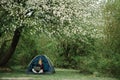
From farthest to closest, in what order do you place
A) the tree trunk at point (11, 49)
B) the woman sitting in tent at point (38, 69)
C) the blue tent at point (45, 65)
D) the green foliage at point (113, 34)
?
the tree trunk at point (11, 49), the blue tent at point (45, 65), the woman sitting in tent at point (38, 69), the green foliage at point (113, 34)

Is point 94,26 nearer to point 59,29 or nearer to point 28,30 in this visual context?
point 59,29

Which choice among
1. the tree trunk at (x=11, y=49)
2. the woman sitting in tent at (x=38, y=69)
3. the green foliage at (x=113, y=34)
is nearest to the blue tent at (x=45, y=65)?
the woman sitting in tent at (x=38, y=69)

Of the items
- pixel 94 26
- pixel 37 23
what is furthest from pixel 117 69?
pixel 37 23

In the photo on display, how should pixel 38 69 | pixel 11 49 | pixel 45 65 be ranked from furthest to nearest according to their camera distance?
1. pixel 11 49
2. pixel 45 65
3. pixel 38 69

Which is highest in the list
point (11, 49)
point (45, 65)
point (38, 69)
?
point (11, 49)

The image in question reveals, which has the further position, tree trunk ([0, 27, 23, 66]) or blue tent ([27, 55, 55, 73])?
tree trunk ([0, 27, 23, 66])

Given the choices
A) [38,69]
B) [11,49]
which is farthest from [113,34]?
[11,49]

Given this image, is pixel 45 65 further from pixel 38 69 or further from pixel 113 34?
pixel 113 34

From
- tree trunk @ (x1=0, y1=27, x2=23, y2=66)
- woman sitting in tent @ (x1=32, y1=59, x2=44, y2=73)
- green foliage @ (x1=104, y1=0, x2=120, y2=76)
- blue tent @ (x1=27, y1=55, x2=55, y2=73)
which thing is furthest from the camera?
tree trunk @ (x1=0, y1=27, x2=23, y2=66)

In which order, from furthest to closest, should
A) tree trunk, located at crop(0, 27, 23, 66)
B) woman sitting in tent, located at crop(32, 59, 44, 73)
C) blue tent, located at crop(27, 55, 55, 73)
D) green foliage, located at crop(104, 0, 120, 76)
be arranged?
tree trunk, located at crop(0, 27, 23, 66) → blue tent, located at crop(27, 55, 55, 73) → woman sitting in tent, located at crop(32, 59, 44, 73) → green foliage, located at crop(104, 0, 120, 76)

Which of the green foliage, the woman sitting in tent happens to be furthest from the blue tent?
the green foliage

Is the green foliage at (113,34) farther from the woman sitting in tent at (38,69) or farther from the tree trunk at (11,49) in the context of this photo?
the tree trunk at (11,49)

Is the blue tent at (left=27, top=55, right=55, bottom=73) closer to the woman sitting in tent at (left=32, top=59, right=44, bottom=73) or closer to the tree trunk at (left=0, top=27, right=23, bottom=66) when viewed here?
the woman sitting in tent at (left=32, top=59, right=44, bottom=73)

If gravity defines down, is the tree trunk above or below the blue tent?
above
